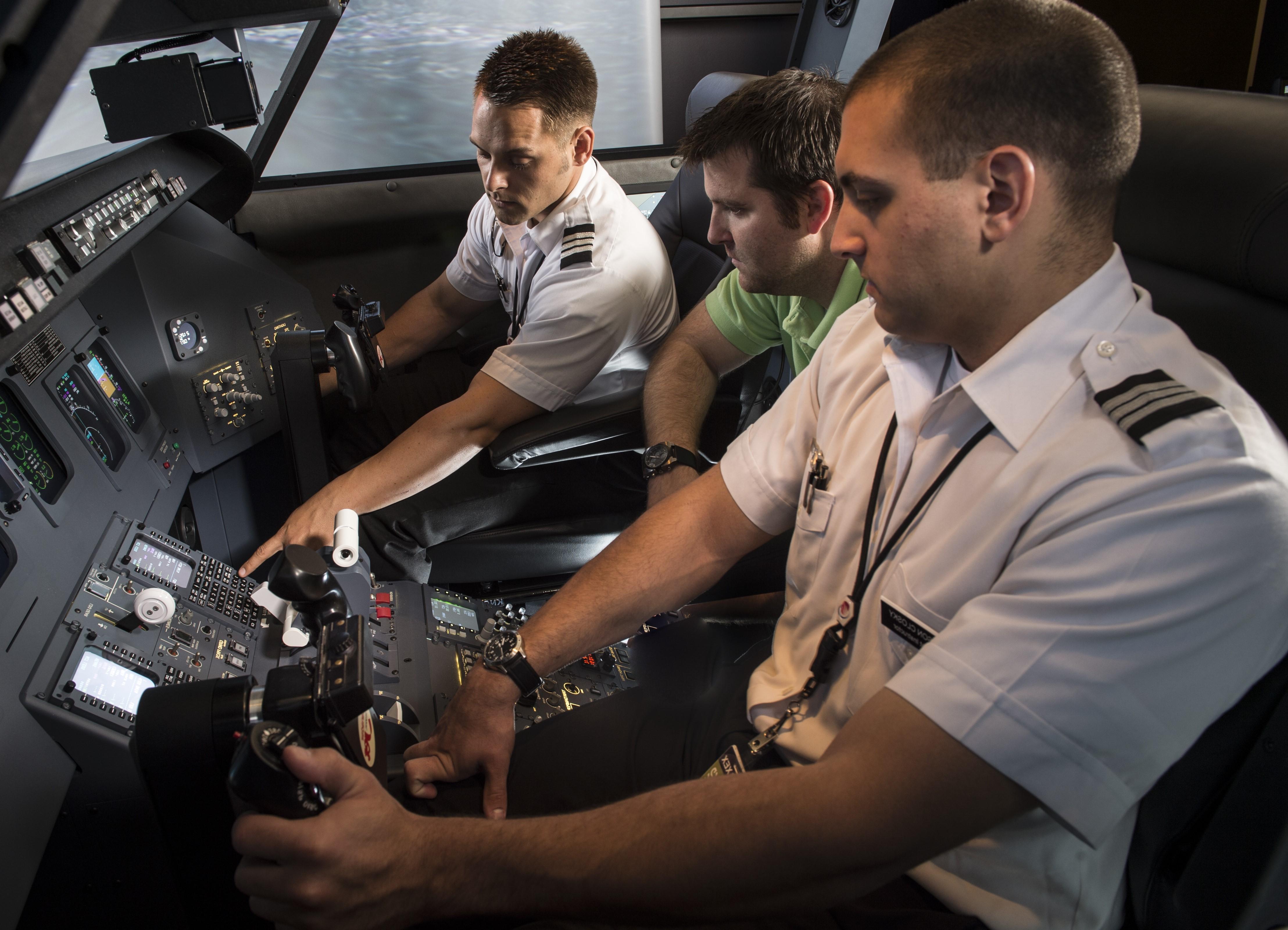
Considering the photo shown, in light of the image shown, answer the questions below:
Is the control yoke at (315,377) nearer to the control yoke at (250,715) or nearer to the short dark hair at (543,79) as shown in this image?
the short dark hair at (543,79)

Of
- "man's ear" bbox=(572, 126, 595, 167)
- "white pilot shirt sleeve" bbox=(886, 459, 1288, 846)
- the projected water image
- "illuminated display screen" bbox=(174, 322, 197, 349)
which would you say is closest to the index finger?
"illuminated display screen" bbox=(174, 322, 197, 349)

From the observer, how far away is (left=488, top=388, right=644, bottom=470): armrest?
61.7 inches

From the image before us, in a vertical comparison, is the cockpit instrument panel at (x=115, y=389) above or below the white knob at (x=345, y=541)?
above

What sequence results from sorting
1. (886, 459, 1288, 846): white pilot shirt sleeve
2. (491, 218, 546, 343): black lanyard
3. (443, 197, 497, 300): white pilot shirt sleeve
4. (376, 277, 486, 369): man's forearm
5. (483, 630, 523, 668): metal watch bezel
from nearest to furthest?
(886, 459, 1288, 846): white pilot shirt sleeve < (483, 630, 523, 668): metal watch bezel < (491, 218, 546, 343): black lanyard < (443, 197, 497, 300): white pilot shirt sleeve < (376, 277, 486, 369): man's forearm

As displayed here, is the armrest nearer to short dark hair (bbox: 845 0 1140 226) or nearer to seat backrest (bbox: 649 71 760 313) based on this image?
seat backrest (bbox: 649 71 760 313)

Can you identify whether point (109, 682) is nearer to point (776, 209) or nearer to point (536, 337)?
point (536, 337)

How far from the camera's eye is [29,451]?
120cm

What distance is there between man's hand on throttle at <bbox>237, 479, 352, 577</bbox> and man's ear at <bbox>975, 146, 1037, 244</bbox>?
1.20m

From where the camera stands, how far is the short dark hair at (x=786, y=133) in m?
1.33

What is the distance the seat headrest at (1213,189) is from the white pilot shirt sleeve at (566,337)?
1.04 m

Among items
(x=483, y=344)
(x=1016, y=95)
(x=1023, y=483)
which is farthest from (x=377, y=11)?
(x=1023, y=483)

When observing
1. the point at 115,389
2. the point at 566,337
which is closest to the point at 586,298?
the point at 566,337

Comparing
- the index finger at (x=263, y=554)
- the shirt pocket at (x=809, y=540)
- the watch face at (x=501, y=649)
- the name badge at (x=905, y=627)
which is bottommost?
the index finger at (x=263, y=554)

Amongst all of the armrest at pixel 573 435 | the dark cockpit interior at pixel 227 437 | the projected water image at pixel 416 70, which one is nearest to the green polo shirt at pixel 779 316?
the dark cockpit interior at pixel 227 437
